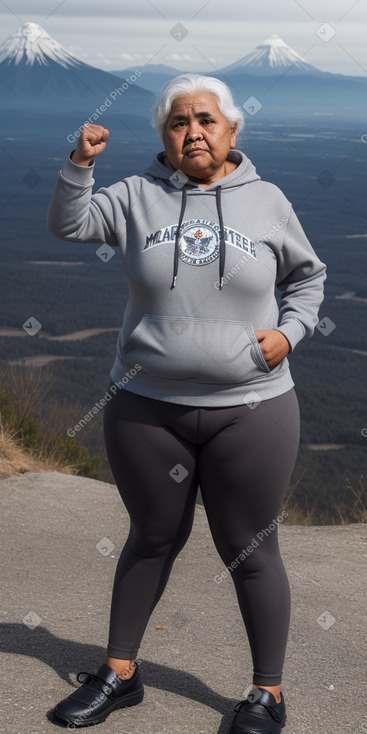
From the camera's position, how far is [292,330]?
204 cm

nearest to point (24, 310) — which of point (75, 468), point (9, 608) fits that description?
point (75, 468)

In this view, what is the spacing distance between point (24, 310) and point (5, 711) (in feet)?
177

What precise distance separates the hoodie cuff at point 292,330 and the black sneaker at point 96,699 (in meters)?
0.89

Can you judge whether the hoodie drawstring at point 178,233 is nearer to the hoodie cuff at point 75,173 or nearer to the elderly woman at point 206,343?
the elderly woman at point 206,343

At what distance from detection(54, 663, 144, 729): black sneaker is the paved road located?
A: 3cm

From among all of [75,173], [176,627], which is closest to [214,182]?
[75,173]

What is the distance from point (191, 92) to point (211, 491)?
87 cm

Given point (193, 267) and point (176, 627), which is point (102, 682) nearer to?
point (176, 627)

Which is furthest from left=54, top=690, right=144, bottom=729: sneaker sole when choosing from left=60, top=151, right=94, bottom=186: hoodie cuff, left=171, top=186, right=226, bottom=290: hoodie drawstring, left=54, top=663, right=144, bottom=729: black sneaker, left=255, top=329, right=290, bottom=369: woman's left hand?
left=60, top=151, right=94, bottom=186: hoodie cuff

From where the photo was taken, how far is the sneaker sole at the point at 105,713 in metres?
2.11

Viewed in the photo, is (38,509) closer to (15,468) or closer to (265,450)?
(15,468)

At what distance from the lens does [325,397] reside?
125 ft

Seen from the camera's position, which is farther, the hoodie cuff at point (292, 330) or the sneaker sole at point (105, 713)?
the sneaker sole at point (105, 713)

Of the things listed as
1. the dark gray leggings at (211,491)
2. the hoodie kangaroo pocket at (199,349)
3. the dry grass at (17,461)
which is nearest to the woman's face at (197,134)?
the hoodie kangaroo pocket at (199,349)
